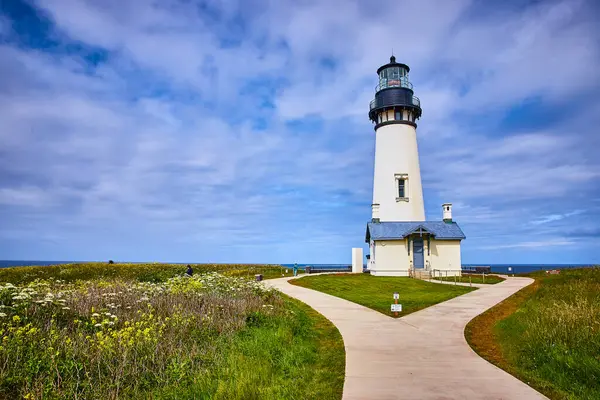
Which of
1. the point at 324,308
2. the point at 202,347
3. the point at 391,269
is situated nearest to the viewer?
the point at 202,347

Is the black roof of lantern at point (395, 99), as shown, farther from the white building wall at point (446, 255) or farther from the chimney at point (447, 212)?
the white building wall at point (446, 255)

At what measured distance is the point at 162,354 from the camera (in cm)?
778

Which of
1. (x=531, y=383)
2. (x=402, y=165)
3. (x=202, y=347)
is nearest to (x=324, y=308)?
(x=202, y=347)

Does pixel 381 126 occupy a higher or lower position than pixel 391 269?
higher

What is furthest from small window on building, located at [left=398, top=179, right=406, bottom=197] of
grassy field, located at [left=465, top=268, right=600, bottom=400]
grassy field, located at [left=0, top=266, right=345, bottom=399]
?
grassy field, located at [left=0, top=266, right=345, bottom=399]

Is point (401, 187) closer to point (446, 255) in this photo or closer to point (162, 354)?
point (446, 255)

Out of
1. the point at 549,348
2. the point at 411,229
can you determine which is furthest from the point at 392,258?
the point at 549,348

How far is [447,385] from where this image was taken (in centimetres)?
700

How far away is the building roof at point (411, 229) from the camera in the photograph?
35844 millimetres

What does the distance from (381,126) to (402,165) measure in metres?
4.34

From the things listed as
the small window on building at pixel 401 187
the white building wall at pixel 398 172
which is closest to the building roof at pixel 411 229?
the white building wall at pixel 398 172

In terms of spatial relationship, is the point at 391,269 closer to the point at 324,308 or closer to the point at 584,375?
the point at 324,308

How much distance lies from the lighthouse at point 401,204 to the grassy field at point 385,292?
7.46 m

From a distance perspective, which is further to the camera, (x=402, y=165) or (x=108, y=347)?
(x=402, y=165)
